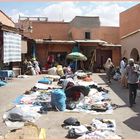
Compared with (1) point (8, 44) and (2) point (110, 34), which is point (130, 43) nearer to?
(1) point (8, 44)

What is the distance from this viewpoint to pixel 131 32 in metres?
34.0

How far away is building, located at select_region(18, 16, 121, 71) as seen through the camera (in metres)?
34.2

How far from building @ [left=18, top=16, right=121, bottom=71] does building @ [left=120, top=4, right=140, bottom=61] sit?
2.25 meters

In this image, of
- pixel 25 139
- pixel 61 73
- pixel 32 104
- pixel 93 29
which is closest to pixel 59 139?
pixel 25 139

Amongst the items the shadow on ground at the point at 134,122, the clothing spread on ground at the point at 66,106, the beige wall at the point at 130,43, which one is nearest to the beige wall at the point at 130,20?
the beige wall at the point at 130,43

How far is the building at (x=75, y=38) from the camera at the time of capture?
34156 millimetres

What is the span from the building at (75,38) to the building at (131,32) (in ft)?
7.37

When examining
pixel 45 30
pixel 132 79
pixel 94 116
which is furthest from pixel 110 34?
pixel 94 116

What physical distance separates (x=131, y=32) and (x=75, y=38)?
9631 millimetres

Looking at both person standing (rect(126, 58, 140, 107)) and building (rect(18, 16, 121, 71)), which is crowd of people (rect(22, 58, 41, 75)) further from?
person standing (rect(126, 58, 140, 107))

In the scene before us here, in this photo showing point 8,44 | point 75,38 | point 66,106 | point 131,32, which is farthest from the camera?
point 75,38

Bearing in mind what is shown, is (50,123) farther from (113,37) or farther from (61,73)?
(113,37)

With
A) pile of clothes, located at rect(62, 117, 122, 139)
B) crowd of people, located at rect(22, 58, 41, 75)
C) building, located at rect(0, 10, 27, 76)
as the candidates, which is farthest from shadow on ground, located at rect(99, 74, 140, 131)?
crowd of people, located at rect(22, 58, 41, 75)

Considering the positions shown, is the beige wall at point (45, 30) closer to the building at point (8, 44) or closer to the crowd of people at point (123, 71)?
the crowd of people at point (123, 71)
